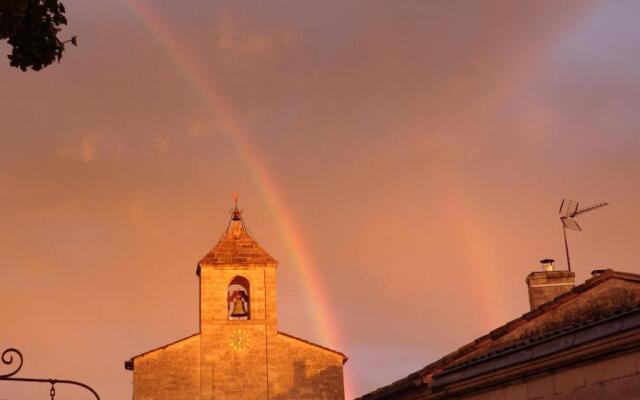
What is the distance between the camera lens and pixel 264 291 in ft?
120

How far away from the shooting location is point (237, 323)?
3631 centimetres

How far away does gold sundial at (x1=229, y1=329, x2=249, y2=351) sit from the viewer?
36.2 meters

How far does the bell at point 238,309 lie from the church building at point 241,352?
37 mm

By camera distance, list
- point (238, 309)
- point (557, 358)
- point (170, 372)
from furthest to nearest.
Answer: point (238, 309), point (170, 372), point (557, 358)

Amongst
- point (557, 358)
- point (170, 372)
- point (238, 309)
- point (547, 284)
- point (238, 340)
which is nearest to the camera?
point (557, 358)

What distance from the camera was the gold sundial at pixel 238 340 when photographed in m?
36.2

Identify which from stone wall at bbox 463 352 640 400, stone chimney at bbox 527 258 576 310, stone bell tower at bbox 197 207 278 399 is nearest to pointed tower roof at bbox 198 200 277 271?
stone bell tower at bbox 197 207 278 399

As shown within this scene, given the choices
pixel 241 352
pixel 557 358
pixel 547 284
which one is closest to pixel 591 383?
pixel 557 358

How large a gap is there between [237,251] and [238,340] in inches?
130

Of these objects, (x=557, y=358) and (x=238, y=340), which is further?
(x=238, y=340)

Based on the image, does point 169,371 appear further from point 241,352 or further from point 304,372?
point 304,372

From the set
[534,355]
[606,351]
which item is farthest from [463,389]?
[606,351]

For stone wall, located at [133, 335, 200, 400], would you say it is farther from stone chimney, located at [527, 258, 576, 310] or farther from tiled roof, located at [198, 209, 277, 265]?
stone chimney, located at [527, 258, 576, 310]

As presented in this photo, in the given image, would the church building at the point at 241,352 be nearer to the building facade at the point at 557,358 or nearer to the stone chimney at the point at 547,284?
the stone chimney at the point at 547,284
